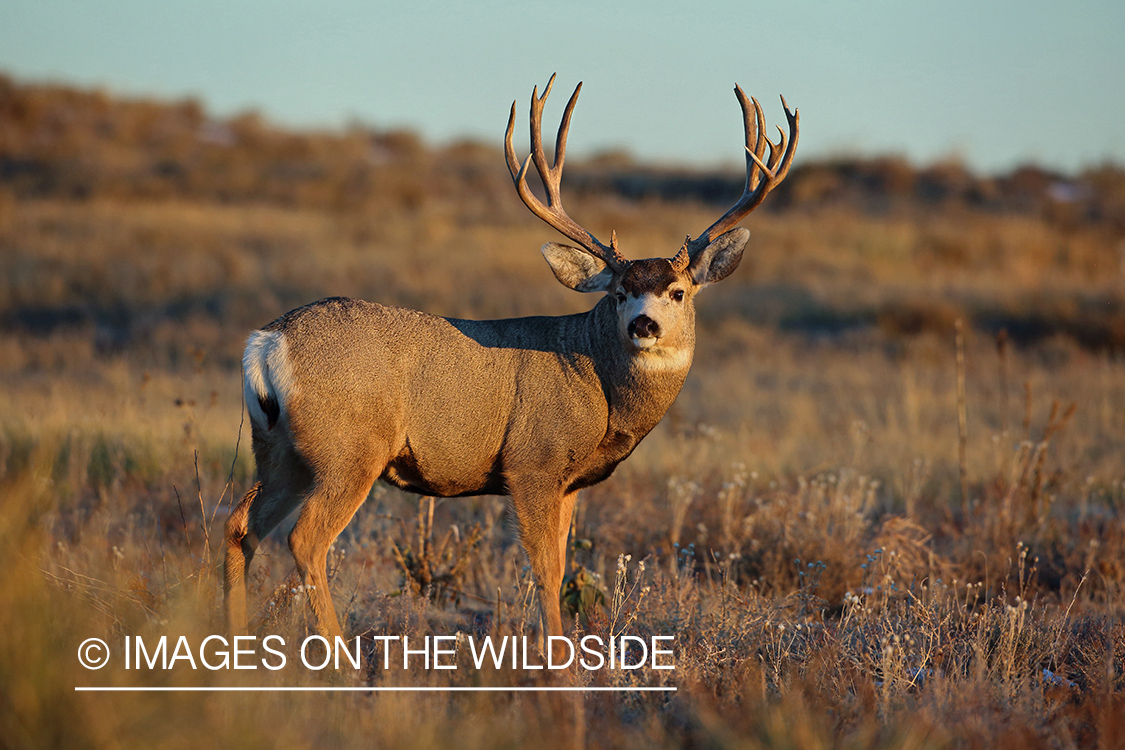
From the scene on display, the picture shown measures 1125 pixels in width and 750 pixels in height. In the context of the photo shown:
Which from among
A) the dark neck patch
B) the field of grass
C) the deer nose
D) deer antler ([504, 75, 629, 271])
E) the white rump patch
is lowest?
the field of grass

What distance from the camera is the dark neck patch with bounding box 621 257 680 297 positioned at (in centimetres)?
486

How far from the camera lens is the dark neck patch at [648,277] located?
486 centimetres

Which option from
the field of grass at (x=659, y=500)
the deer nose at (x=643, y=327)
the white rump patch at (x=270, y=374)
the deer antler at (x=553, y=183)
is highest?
the deer antler at (x=553, y=183)

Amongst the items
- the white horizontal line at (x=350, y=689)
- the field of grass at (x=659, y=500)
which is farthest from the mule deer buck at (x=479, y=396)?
the white horizontal line at (x=350, y=689)

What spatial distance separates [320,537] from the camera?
14.7 ft

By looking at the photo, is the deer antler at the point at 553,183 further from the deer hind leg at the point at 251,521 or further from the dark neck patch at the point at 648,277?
the deer hind leg at the point at 251,521

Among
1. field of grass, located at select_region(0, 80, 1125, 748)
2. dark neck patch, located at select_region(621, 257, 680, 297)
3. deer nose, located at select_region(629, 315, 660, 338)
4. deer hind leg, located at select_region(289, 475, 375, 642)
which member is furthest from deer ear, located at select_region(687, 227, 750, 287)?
deer hind leg, located at select_region(289, 475, 375, 642)

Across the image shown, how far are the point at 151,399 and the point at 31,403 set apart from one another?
3.80 ft

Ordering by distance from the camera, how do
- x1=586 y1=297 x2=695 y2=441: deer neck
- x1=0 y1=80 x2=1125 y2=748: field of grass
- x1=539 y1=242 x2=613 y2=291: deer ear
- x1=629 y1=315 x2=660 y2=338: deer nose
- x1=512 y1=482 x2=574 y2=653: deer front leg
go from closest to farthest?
x1=0 y1=80 x2=1125 y2=748: field of grass
x1=629 y1=315 x2=660 y2=338: deer nose
x1=512 y1=482 x2=574 y2=653: deer front leg
x1=586 y1=297 x2=695 y2=441: deer neck
x1=539 y1=242 x2=613 y2=291: deer ear

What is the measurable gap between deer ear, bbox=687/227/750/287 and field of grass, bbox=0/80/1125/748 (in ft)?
5.39

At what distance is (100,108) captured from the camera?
101ft

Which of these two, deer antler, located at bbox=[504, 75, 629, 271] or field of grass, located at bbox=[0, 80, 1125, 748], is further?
deer antler, located at bbox=[504, 75, 629, 271]

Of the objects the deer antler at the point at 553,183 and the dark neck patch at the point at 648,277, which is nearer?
the dark neck patch at the point at 648,277

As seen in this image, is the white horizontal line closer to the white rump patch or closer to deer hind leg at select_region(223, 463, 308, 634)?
deer hind leg at select_region(223, 463, 308, 634)
